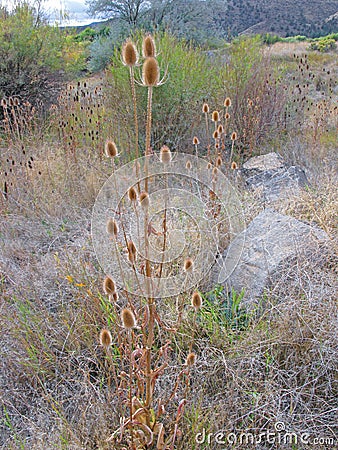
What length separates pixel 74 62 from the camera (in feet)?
23.6

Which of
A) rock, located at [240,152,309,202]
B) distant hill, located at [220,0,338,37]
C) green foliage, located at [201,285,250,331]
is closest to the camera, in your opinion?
green foliage, located at [201,285,250,331]

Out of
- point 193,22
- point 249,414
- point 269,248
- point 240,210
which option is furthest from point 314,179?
point 193,22

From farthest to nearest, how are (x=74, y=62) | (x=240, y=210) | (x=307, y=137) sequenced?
(x=74, y=62) < (x=307, y=137) < (x=240, y=210)

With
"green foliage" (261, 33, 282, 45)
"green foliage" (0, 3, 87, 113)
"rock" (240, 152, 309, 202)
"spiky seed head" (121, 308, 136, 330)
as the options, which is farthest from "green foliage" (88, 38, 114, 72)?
"spiky seed head" (121, 308, 136, 330)

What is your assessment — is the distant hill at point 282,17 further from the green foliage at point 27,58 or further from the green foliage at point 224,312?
the green foliage at point 224,312

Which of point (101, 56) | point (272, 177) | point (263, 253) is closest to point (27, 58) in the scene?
point (272, 177)

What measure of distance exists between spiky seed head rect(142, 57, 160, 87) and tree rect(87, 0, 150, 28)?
13.0 m

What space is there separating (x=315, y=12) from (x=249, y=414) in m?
34.3

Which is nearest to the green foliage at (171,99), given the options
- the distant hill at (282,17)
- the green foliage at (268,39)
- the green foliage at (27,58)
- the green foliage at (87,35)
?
the green foliage at (27,58)

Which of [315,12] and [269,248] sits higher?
[315,12]

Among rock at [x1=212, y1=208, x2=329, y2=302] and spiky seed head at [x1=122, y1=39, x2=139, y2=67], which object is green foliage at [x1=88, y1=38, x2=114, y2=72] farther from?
spiky seed head at [x1=122, y1=39, x2=139, y2=67]

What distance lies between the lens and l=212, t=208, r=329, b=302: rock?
2.23m

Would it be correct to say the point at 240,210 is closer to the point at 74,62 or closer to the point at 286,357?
the point at 286,357

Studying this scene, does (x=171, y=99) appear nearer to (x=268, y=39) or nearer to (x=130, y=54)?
(x=130, y=54)
